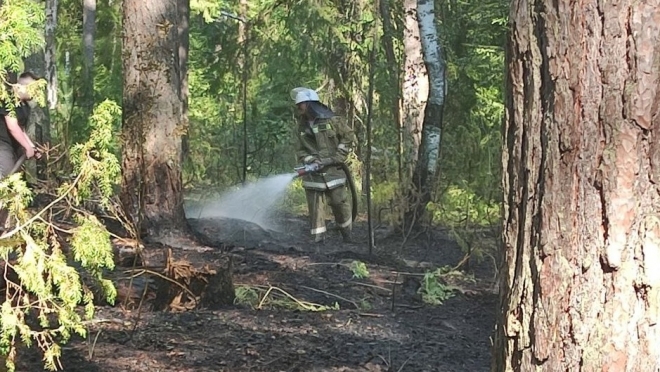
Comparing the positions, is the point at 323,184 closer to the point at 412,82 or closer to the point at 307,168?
the point at 307,168

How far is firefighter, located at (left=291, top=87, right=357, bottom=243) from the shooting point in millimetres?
10688

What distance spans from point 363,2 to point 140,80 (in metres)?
6.00

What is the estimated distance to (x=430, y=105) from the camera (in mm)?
10906

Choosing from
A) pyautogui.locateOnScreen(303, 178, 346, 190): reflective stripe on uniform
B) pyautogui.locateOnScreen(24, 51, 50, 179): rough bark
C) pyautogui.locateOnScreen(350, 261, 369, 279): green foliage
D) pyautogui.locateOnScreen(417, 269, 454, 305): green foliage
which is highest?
pyautogui.locateOnScreen(24, 51, 50, 179): rough bark

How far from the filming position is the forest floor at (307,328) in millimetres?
4742

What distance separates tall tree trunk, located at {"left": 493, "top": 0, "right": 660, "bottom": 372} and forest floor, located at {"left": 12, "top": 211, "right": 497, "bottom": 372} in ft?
8.40

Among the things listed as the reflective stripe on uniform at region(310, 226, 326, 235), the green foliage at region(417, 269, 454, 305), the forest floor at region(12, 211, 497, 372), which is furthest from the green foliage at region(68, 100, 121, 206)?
the reflective stripe on uniform at region(310, 226, 326, 235)

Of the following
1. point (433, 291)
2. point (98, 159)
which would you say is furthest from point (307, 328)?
point (98, 159)

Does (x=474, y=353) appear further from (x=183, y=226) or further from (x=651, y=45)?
(x=183, y=226)

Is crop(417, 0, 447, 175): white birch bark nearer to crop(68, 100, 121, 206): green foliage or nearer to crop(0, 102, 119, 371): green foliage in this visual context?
crop(0, 102, 119, 371): green foliage

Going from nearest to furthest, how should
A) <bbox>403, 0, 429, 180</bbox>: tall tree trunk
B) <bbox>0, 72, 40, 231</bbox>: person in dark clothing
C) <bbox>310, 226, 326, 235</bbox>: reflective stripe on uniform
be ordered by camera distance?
1. <bbox>0, 72, 40, 231</bbox>: person in dark clothing
2. <bbox>310, 226, 326, 235</bbox>: reflective stripe on uniform
3. <bbox>403, 0, 429, 180</bbox>: tall tree trunk

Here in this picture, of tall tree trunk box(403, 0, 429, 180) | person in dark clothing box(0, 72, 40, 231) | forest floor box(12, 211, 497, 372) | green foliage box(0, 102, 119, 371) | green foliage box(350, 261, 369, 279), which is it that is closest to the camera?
green foliage box(0, 102, 119, 371)

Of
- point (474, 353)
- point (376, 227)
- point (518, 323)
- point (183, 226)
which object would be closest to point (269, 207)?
point (376, 227)

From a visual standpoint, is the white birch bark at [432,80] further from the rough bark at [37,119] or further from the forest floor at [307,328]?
the rough bark at [37,119]
